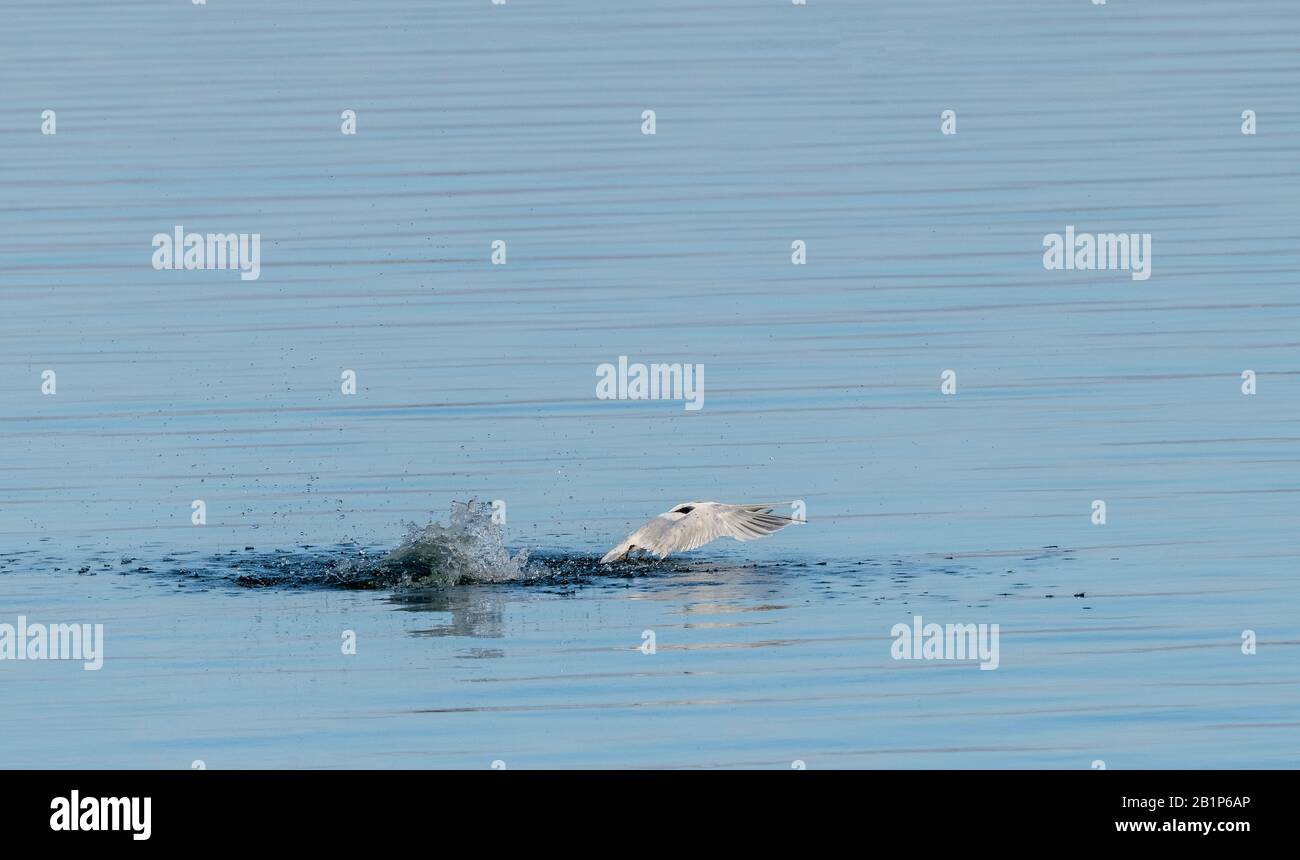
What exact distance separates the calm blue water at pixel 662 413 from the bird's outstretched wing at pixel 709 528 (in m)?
0.34

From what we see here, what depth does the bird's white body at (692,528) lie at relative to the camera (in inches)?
945

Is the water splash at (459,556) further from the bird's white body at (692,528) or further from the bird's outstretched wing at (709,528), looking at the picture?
the bird's outstretched wing at (709,528)

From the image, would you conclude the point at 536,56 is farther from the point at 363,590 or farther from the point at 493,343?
the point at 363,590

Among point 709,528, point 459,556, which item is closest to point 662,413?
point 709,528

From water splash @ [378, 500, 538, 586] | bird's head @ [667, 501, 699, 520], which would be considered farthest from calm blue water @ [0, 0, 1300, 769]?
bird's head @ [667, 501, 699, 520]

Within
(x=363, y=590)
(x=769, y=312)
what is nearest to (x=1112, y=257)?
(x=769, y=312)

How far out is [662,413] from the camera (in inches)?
1217

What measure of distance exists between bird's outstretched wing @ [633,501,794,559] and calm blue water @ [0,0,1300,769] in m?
0.34

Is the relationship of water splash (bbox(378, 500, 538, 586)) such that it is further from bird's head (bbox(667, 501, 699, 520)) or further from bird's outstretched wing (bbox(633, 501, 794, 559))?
bird's head (bbox(667, 501, 699, 520))

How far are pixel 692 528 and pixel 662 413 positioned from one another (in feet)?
22.7

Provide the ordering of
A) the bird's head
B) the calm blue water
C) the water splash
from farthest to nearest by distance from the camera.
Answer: the bird's head, the water splash, the calm blue water

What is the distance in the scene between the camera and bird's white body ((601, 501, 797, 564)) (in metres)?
24.0

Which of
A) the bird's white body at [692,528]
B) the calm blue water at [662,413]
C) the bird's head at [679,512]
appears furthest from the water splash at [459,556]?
the bird's head at [679,512]

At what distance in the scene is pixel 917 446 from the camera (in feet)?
93.5
